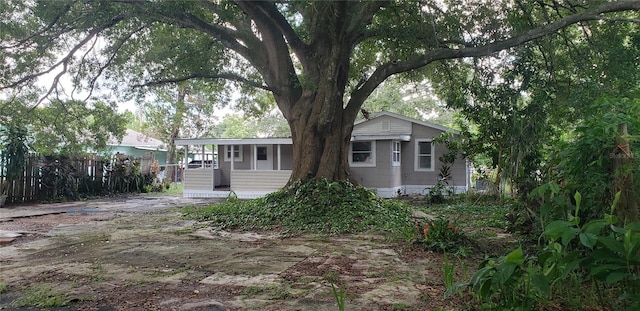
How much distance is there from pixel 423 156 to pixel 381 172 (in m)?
2.40

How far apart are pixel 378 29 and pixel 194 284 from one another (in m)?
7.72

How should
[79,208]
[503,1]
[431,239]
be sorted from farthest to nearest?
1. [79,208]
2. [503,1]
3. [431,239]

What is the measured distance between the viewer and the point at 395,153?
1661 centimetres

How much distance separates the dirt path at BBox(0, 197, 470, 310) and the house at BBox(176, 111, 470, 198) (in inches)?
337

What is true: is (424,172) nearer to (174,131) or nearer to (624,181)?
(624,181)

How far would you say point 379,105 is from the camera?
35.7 m

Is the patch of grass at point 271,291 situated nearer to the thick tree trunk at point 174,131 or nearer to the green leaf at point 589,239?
the green leaf at point 589,239

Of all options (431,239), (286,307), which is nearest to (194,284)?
(286,307)

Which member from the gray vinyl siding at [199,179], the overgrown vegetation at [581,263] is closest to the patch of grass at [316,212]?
the overgrown vegetation at [581,263]

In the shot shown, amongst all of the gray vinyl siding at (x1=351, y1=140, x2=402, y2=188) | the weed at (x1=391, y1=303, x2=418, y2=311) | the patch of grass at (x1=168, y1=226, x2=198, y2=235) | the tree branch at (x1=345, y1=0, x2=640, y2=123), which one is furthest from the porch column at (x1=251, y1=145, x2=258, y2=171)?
the weed at (x1=391, y1=303, x2=418, y2=311)

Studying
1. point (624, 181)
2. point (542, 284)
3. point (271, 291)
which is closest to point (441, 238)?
point (271, 291)

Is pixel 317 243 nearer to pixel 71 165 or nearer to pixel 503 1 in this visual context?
pixel 503 1

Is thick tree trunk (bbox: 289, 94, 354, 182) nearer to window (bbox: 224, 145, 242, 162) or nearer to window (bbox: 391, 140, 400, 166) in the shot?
window (bbox: 391, 140, 400, 166)

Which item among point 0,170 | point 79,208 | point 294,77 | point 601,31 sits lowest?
point 79,208
